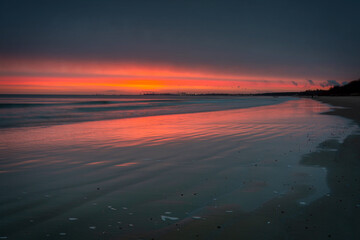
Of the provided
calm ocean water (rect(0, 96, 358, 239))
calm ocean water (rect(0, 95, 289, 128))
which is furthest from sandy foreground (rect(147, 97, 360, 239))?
calm ocean water (rect(0, 95, 289, 128))

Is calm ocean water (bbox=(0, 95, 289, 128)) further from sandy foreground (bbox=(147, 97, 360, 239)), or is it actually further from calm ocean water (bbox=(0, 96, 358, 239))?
sandy foreground (bbox=(147, 97, 360, 239))

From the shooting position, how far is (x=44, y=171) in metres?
6.54

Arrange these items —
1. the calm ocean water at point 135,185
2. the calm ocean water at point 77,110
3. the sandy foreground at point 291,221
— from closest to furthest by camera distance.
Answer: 1. the sandy foreground at point 291,221
2. the calm ocean water at point 135,185
3. the calm ocean water at point 77,110

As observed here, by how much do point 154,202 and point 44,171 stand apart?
10.9 feet

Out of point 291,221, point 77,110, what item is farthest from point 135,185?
point 77,110

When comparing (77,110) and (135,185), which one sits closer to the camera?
(135,185)

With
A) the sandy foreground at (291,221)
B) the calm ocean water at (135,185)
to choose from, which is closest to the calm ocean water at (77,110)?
the calm ocean water at (135,185)

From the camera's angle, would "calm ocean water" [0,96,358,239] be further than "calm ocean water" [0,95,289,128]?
No

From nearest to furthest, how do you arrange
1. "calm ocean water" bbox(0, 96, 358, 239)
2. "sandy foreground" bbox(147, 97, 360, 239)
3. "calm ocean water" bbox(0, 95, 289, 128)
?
"sandy foreground" bbox(147, 97, 360, 239)
"calm ocean water" bbox(0, 96, 358, 239)
"calm ocean water" bbox(0, 95, 289, 128)

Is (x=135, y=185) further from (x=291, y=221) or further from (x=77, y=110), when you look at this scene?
(x=77, y=110)

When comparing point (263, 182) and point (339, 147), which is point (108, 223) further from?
point (339, 147)

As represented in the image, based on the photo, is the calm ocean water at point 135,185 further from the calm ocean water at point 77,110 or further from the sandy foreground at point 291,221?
the calm ocean water at point 77,110

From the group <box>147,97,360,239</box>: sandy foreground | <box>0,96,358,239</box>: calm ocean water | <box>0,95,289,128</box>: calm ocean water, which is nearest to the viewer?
<box>147,97,360,239</box>: sandy foreground

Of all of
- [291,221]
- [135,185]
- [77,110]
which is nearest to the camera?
[291,221]
